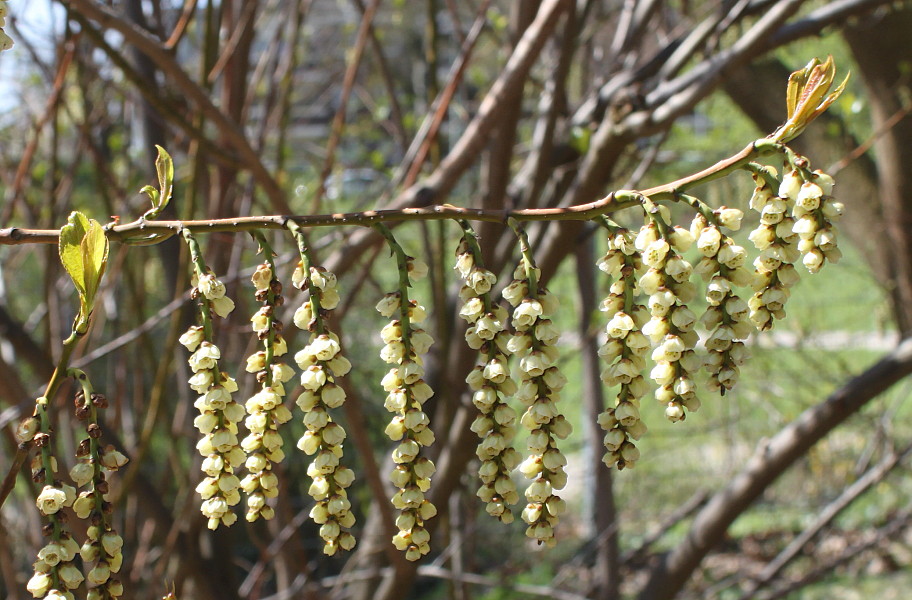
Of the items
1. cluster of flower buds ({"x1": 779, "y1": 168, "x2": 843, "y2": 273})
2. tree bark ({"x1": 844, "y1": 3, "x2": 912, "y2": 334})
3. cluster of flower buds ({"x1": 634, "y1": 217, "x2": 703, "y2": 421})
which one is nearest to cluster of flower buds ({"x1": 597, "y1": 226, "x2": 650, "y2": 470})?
cluster of flower buds ({"x1": 634, "y1": 217, "x2": 703, "y2": 421})

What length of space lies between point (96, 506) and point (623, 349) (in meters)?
0.42

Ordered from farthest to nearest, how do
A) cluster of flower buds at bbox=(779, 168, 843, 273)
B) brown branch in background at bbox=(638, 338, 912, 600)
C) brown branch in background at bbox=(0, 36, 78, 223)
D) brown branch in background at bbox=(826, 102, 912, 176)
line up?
brown branch in background at bbox=(826, 102, 912, 176) → brown branch in background at bbox=(638, 338, 912, 600) → brown branch in background at bbox=(0, 36, 78, 223) → cluster of flower buds at bbox=(779, 168, 843, 273)

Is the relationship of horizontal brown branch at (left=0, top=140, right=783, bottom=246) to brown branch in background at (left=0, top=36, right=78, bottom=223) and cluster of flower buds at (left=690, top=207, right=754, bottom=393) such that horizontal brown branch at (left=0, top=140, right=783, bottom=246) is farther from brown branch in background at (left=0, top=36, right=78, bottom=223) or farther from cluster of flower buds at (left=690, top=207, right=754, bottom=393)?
brown branch in background at (left=0, top=36, right=78, bottom=223)

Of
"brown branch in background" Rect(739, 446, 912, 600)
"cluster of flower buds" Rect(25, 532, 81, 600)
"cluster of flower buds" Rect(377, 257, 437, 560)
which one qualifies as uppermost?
"cluster of flower buds" Rect(377, 257, 437, 560)

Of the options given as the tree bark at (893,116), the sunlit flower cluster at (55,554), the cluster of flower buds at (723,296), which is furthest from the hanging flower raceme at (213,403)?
the tree bark at (893,116)

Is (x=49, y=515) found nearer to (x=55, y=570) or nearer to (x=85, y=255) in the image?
(x=55, y=570)

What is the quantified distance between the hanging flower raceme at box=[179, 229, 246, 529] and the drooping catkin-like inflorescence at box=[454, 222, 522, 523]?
185 mm

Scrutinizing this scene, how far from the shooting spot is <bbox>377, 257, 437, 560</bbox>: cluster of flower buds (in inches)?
25.5

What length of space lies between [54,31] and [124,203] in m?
0.45

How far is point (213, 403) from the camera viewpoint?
0.66m

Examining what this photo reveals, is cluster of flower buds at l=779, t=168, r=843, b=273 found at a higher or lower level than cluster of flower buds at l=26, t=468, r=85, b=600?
higher

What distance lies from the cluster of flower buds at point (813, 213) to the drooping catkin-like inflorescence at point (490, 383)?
8.7 inches

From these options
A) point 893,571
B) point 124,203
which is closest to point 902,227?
point 893,571

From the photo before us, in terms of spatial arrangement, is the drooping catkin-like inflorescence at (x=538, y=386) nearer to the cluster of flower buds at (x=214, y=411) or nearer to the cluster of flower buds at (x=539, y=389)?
the cluster of flower buds at (x=539, y=389)
